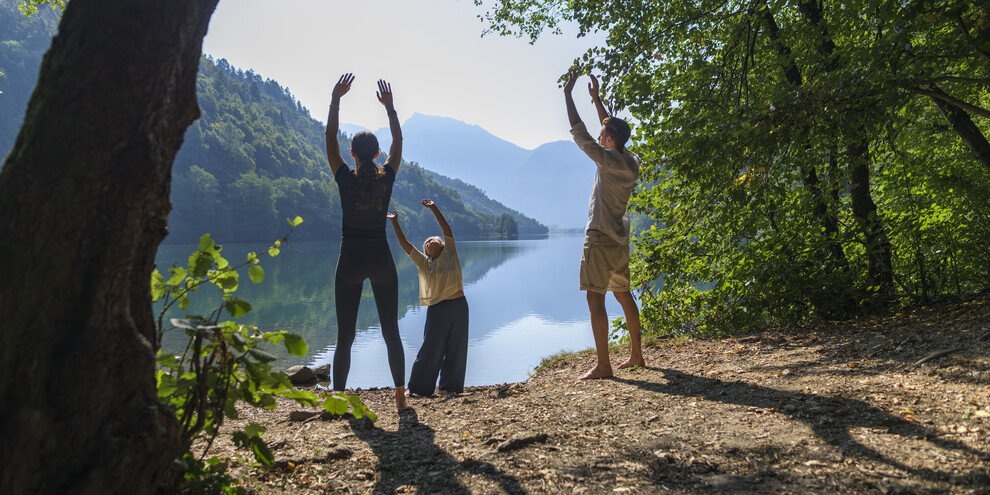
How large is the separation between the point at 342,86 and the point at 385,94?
397mm

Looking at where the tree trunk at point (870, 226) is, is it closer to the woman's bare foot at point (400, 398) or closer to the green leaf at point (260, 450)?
the woman's bare foot at point (400, 398)

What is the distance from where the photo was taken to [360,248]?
4285mm

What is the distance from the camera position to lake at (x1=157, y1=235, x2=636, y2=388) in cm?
1628

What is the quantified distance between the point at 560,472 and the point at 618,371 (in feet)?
9.41

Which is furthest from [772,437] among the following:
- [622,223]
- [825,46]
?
[825,46]

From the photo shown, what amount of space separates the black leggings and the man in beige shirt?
1673 mm

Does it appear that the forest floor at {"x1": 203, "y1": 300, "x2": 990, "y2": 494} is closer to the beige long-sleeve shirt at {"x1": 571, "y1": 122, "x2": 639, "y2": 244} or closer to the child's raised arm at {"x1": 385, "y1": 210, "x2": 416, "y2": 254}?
the beige long-sleeve shirt at {"x1": 571, "y1": 122, "x2": 639, "y2": 244}

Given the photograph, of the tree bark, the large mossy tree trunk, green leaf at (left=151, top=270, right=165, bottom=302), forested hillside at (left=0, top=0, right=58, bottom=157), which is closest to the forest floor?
green leaf at (left=151, top=270, right=165, bottom=302)

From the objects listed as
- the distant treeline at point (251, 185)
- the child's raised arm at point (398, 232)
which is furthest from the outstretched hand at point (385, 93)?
the distant treeline at point (251, 185)

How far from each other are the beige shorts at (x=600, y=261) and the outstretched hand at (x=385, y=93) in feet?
6.51

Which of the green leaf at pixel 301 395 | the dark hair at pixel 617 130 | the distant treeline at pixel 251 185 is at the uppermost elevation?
the distant treeline at pixel 251 185

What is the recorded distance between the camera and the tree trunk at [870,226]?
22.2ft

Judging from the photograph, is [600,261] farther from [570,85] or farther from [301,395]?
[301,395]

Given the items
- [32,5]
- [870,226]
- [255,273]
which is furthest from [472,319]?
[255,273]
